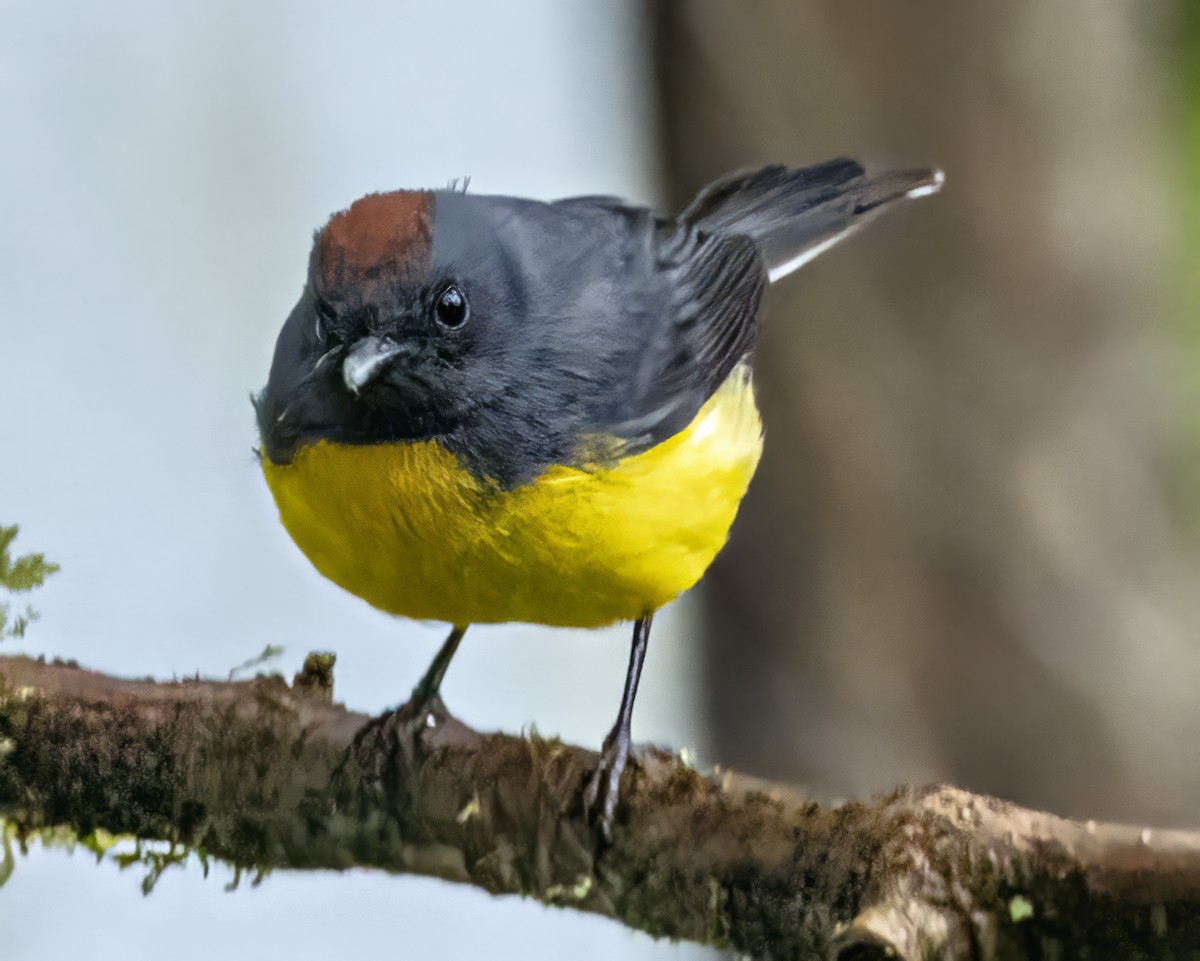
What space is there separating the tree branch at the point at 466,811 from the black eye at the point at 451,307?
552 millimetres

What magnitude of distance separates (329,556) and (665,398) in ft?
1.61

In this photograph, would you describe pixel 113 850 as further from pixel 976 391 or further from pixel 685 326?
pixel 976 391

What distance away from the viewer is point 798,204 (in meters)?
2.10

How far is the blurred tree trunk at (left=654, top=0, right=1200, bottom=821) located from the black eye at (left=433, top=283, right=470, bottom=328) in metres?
1.49


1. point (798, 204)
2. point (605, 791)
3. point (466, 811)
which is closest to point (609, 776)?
point (605, 791)

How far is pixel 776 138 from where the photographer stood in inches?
110

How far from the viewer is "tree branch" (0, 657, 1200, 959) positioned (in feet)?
3.89

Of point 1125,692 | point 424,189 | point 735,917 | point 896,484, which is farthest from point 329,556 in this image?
point 1125,692

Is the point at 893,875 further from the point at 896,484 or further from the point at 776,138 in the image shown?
the point at 776,138

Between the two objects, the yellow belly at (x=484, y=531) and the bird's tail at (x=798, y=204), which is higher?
the bird's tail at (x=798, y=204)

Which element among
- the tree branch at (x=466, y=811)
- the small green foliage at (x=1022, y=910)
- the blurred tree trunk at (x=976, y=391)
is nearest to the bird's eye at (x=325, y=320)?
the tree branch at (x=466, y=811)

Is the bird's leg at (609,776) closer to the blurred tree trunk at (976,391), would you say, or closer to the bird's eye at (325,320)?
the bird's eye at (325,320)

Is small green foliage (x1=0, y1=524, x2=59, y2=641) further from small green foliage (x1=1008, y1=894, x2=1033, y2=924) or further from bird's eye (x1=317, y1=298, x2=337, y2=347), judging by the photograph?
small green foliage (x1=1008, y1=894, x2=1033, y2=924)

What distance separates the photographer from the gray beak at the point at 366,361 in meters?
1.21
